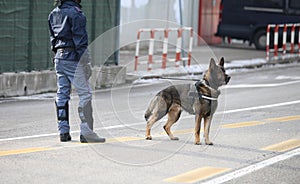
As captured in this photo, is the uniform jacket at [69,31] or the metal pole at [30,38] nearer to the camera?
the uniform jacket at [69,31]

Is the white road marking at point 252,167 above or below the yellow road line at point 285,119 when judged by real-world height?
below

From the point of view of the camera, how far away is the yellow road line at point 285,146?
32.3 ft

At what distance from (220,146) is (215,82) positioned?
2.97ft

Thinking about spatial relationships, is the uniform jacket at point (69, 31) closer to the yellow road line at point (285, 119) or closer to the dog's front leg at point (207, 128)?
the dog's front leg at point (207, 128)

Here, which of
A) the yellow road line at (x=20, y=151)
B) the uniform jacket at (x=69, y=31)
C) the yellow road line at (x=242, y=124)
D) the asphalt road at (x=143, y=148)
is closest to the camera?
the asphalt road at (x=143, y=148)

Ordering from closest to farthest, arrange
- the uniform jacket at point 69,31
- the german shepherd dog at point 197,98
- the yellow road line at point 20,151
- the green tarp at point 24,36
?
the yellow road line at point 20,151 < the uniform jacket at point 69,31 < the german shepherd dog at point 197,98 < the green tarp at point 24,36

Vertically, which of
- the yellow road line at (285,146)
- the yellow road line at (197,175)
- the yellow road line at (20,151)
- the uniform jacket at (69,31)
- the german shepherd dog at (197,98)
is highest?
the uniform jacket at (69,31)

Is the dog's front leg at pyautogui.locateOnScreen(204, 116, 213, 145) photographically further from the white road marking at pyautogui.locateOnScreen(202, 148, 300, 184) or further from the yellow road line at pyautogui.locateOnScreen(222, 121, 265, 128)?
the yellow road line at pyautogui.locateOnScreen(222, 121, 265, 128)

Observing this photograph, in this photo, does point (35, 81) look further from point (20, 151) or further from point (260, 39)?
point (260, 39)

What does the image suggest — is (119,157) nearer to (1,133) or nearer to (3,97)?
(1,133)

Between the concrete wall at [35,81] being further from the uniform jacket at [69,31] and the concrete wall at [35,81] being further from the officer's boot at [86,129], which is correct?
the uniform jacket at [69,31]

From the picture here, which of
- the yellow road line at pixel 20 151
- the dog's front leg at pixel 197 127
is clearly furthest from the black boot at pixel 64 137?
the dog's front leg at pixel 197 127

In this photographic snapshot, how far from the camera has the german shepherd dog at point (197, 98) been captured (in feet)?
31.0

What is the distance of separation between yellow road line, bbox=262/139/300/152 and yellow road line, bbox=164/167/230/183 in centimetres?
157
